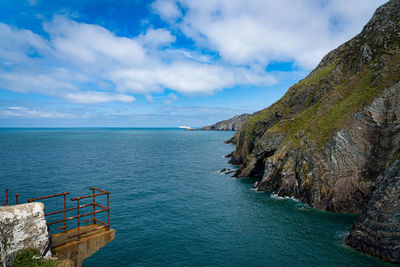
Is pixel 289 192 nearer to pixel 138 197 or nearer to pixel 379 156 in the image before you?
pixel 379 156

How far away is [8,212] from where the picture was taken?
1472cm

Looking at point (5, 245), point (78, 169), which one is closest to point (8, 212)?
point (5, 245)

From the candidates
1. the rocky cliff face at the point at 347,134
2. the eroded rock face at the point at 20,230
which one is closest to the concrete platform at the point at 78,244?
the eroded rock face at the point at 20,230

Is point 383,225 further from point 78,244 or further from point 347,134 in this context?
point 78,244

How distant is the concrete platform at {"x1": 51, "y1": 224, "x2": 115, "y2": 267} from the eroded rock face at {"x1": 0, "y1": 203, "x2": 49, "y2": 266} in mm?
1605

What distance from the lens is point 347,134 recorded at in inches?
1645

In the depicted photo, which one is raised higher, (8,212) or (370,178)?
(8,212)

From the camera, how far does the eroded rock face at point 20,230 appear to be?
565 inches

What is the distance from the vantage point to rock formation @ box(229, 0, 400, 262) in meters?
27.0

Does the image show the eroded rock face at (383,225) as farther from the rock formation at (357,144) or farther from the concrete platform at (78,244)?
the concrete platform at (78,244)

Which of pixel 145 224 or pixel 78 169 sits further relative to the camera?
pixel 78 169

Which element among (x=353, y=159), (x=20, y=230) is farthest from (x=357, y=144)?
(x=20, y=230)

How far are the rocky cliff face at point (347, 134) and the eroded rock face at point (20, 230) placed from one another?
38.6 meters

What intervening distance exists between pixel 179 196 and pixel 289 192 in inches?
821
